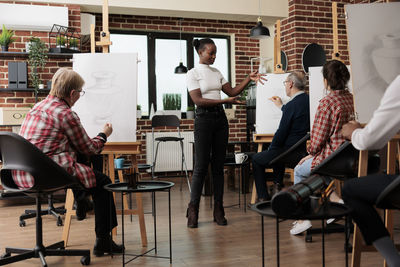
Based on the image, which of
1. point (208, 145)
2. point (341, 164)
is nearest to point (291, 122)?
point (208, 145)

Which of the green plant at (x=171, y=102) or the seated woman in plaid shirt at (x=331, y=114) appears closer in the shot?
the seated woman in plaid shirt at (x=331, y=114)

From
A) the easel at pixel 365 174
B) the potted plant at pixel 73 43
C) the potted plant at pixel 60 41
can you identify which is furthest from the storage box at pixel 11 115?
the easel at pixel 365 174

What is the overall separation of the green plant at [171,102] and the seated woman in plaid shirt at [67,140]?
455 centimetres

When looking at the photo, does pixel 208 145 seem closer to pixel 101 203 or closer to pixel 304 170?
pixel 304 170

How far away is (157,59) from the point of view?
7.64 meters

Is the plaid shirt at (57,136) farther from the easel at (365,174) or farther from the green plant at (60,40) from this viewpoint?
the green plant at (60,40)

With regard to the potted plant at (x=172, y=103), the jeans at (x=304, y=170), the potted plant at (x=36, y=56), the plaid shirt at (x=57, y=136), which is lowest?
the jeans at (x=304, y=170)

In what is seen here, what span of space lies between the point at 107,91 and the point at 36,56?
254 centimetres

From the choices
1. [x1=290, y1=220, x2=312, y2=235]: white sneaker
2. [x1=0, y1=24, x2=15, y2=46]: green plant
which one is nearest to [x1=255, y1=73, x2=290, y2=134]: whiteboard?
[x1=290, y1=220, x2=312, y2=235]: white sneaker

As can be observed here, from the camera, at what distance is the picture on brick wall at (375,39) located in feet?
9.69

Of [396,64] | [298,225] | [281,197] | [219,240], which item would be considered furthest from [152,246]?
[396,64]

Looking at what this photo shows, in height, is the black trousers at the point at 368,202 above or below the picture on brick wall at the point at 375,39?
below

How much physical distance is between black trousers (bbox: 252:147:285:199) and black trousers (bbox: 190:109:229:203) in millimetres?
458

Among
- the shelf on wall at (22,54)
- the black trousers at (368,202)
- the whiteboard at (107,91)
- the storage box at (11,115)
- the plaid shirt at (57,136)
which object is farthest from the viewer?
the shelf on wall at (22,54)
